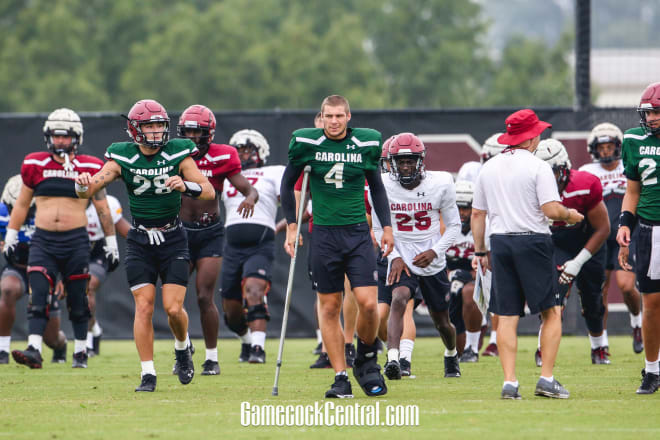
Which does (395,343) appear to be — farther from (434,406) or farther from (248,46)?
(248,46)

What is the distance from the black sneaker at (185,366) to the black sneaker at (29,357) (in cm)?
212

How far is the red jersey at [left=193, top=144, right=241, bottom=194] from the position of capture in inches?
391

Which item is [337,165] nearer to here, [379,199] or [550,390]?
[379,199]

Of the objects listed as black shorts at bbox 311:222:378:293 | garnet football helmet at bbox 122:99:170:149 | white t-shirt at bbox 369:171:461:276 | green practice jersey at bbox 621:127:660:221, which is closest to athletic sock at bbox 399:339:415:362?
white t-shirt at bbox 369:171:461:276

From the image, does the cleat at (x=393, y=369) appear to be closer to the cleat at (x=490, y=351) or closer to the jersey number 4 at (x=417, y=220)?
the jersey number 4 at (x=417, y=220)

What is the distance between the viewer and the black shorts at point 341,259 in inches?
313

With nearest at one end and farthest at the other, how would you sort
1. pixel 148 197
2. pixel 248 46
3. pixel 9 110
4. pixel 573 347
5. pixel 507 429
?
1. pixel 507 429
2. pixel 148 197
3. pixel 573 347
4. pixel 9 110
5. pixel 248 46

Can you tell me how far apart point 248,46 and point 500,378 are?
124ft

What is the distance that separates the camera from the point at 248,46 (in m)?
45.9

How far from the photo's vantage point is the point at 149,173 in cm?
843

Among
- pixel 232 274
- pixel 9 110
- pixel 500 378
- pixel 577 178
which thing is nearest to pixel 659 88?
pixel 577 178

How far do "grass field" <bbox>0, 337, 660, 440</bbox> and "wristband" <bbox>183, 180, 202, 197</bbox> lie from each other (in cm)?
149

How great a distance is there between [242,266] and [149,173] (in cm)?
322

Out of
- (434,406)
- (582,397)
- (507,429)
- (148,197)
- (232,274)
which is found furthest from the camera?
(232,274)
